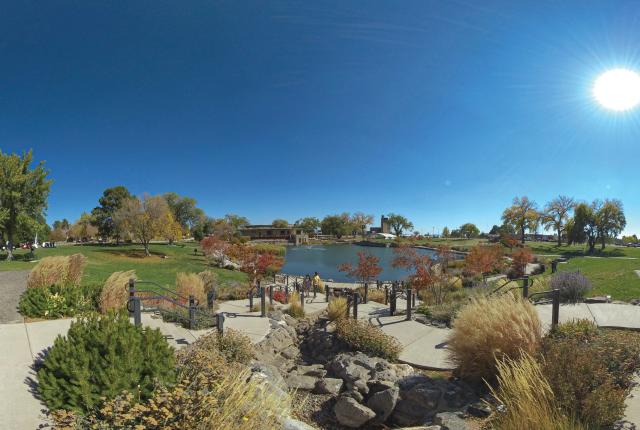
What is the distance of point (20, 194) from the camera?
70.5ft

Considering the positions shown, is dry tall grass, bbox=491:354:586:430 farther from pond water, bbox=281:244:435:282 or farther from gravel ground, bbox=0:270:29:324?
pond water, bbox=281:244:435:282

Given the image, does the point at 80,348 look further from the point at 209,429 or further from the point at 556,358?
the point at 556,358

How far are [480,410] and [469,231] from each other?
490 ft

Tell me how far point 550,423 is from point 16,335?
880 cm

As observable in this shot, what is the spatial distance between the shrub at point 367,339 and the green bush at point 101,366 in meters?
5.04

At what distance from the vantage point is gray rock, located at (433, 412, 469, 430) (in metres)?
3.72

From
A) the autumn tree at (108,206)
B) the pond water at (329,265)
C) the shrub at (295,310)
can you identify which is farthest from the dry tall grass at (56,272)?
the autumn tree at (108,206)

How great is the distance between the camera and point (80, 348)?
13.1ft

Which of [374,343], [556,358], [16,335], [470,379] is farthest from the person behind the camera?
[374,343]

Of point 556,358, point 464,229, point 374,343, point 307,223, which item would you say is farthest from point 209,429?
point 464,229

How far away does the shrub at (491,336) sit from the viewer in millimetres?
4711

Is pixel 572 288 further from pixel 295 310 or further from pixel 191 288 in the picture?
pixel 191 288

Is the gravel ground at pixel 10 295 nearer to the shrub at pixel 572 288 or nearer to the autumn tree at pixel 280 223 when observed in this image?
the shrub at pixel 572 288

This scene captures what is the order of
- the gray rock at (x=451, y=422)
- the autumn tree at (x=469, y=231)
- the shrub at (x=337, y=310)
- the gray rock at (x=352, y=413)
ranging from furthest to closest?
the autumn tree at (x=469, y=231)
the shrub at (x=337, y=310)
the gray rock at (x=352, y=413)
the gray rock at (x=451, y=422)
